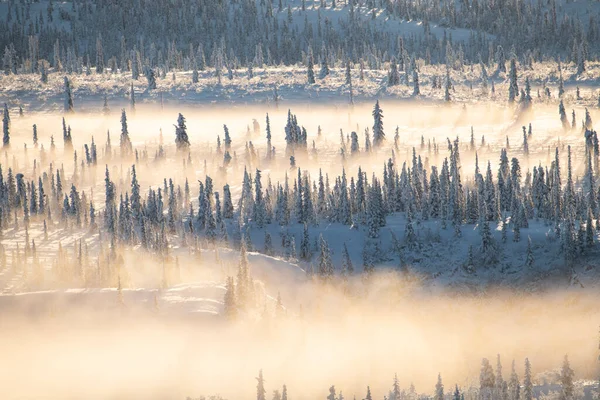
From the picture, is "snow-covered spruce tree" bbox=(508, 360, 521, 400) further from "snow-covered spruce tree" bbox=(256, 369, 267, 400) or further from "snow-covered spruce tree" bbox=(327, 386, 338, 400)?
"snow-covered spruce tree" bbox=(256, 369, 267, 400)

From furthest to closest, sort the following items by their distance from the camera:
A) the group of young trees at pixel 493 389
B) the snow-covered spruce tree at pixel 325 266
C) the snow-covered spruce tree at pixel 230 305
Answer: the snow-covered spruce tree at pixel 325 266
the snow-covered spruce tree at pixel 230 305
the group of young trees at pixel 493 389

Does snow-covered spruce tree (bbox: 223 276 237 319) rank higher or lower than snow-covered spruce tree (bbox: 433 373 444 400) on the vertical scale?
higher

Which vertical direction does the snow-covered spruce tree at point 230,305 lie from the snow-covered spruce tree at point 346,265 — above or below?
above

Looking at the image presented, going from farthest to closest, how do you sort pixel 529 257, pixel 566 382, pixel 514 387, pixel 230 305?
pixel 529 257 < pixel 230 305 < pixel 514 387 < pixel 566 382

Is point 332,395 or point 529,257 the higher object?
point 529,257

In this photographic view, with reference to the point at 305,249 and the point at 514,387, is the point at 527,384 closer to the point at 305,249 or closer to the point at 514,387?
the point at 514,387

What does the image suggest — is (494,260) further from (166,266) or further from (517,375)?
(166,266)

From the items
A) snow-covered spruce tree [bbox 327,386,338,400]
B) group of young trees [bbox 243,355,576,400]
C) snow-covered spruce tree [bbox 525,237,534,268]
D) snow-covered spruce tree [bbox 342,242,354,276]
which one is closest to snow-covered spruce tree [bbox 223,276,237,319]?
group of young trees [bbox 243,355,576,400]

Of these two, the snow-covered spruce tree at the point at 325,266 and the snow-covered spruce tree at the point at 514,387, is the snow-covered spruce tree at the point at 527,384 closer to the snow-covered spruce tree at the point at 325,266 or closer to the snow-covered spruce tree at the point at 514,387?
the snow-covered spruce tree at the point at 514,387

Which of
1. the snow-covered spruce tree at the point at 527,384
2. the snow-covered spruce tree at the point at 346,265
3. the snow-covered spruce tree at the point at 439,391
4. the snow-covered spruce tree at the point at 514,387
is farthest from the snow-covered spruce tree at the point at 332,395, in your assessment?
the snow-covered spruce tree at the point at 346,265

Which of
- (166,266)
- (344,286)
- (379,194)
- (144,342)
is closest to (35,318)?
(144,342)

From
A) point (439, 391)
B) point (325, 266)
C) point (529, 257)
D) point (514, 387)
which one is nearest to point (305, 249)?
point (325, 266)
